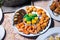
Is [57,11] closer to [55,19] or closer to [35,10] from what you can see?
[55,19]

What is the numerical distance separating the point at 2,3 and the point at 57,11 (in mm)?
503

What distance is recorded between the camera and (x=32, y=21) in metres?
1.44

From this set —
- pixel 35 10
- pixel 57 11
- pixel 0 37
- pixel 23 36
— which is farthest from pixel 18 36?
pixel 57 11

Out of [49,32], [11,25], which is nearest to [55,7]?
[49,32]

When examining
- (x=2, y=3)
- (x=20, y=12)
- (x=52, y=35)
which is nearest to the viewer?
(x=52, y=35)

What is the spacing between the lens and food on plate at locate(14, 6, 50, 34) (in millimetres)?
1418

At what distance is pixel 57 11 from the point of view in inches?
58.3

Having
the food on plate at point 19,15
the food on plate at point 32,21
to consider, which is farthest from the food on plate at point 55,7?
the food on plate at point 19,15

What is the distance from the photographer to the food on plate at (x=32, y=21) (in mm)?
1418

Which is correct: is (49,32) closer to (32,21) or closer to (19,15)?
(32,21)

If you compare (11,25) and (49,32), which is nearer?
(49,32)

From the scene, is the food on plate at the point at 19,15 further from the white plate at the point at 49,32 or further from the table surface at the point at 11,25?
the white plate at the point at 49,32

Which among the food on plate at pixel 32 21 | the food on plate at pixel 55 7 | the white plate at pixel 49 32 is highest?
the food on plate at pixel 55 7

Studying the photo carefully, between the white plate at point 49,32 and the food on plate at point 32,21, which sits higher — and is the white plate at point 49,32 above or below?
below
